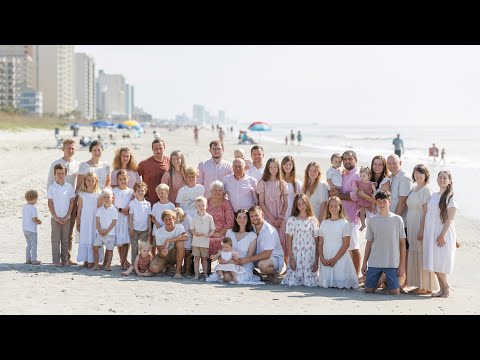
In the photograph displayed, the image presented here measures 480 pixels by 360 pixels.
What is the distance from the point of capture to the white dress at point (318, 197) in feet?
26.2

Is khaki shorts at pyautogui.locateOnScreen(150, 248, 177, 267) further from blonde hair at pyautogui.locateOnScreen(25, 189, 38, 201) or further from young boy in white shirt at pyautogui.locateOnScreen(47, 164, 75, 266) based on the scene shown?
blonde hair at pyautogui.locateOnScreen(25, 189, 38, 201)

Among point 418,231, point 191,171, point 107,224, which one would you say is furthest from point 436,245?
point 107,224

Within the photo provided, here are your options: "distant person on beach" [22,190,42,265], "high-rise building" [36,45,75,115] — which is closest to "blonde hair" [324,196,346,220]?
"distant person on beach" [22,190,42,265]

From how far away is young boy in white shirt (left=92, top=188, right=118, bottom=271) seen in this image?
8.08 m

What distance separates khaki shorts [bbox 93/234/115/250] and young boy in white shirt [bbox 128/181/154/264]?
26cm

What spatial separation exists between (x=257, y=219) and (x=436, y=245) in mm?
2147

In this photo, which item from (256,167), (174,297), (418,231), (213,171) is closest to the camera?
(174,297)

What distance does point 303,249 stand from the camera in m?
7.70

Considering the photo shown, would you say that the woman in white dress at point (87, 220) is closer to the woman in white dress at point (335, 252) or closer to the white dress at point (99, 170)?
the white dress at point (99, 170)

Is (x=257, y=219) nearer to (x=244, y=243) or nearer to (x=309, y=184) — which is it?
(x=244, y=243)

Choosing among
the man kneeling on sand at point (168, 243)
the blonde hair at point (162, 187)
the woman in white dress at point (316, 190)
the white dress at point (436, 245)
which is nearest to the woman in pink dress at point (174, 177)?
→ the blonde hair at point (162, 187)

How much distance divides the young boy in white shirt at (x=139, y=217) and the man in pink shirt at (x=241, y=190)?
1078mm

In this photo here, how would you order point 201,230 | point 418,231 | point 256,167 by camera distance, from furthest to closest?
point 256,167, point 201,230, point 418,231
